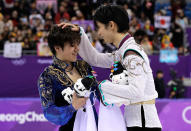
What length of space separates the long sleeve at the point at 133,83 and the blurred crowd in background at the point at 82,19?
24.1 ft

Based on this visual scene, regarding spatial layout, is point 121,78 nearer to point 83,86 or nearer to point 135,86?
point 135,86

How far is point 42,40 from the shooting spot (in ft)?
35.5

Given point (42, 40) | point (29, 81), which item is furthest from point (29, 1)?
point (29, 81)

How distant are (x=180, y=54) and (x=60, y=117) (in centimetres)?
804

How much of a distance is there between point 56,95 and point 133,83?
25.8 inches

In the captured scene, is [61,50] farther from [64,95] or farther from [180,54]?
[180,54]

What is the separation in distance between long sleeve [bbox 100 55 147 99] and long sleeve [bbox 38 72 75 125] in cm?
36

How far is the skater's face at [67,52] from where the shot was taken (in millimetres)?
2766

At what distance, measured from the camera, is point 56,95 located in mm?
2775

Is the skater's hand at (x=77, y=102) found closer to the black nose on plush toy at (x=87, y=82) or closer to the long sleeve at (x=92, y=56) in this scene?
the black nose on plush toy at (x=87, y=82)

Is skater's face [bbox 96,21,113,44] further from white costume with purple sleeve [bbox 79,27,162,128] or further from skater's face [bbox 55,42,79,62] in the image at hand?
skater's face [bbox 55,42,79,62]

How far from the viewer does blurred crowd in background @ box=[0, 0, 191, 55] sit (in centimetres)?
1084

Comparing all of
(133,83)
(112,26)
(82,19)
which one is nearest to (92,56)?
(112,26)

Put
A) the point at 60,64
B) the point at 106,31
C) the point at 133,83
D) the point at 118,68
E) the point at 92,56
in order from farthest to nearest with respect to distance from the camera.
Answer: the point at 92,56 < the point at 60,64 < the point at 106,31 < the point at 118,68 < the point at 133,83
